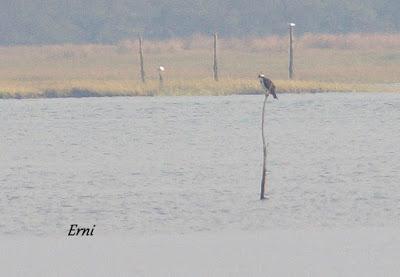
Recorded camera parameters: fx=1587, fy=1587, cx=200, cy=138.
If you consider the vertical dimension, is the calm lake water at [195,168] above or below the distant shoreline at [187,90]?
above

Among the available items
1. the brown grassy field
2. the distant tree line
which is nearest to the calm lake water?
the brown grassy field

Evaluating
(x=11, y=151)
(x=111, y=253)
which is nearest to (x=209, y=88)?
(x=11, y=151)

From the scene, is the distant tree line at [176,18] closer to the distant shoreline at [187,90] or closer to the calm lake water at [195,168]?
the distant shoreline at [187,90]

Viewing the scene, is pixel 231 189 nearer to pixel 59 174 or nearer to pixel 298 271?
pixel 59 174

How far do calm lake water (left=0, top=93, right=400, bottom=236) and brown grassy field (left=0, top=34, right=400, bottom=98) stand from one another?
8.28 m

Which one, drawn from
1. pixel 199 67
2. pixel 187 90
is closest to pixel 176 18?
pixel 199 67

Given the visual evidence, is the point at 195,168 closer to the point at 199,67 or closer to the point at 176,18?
the point at 199,67

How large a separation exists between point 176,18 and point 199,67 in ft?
184

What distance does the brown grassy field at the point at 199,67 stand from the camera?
74.1 metres

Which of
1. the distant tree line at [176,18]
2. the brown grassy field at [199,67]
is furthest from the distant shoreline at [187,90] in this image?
the distant tree line at [176,18]

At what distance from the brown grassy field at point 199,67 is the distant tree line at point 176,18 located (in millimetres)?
25312

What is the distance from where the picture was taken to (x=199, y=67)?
3937 inches

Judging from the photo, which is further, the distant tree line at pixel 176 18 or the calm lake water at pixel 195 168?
the distant tree line at pixel 176 18

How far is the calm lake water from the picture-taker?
27797 millimetres
